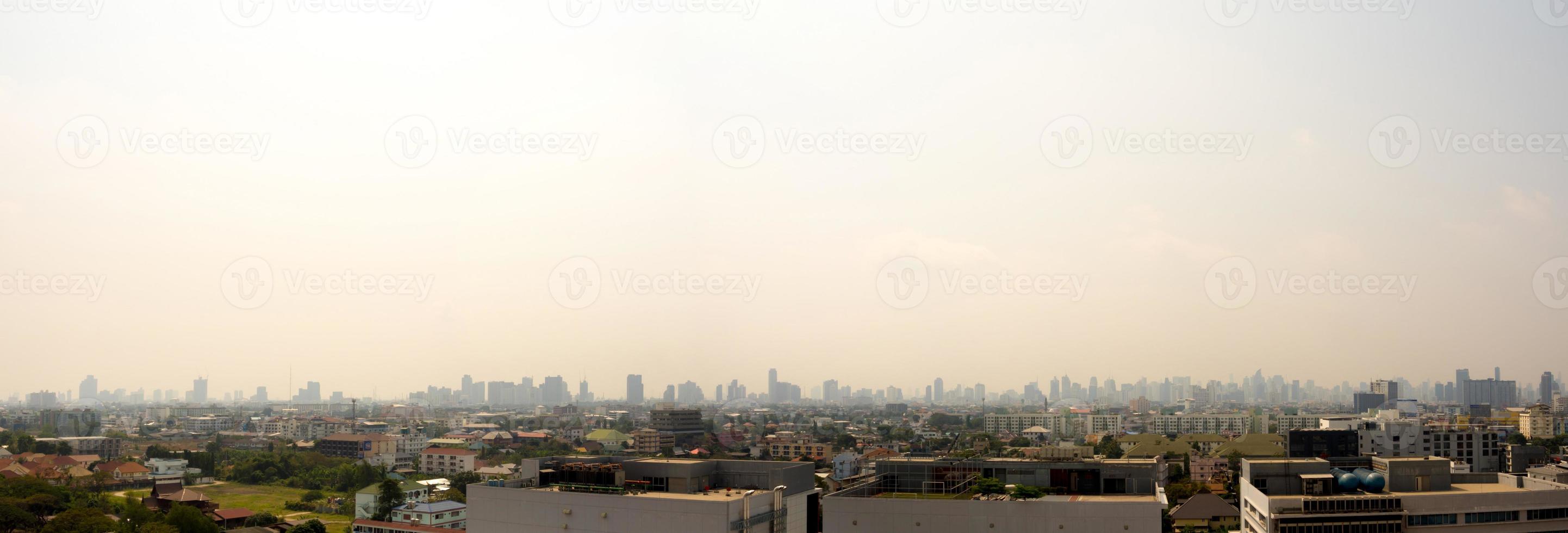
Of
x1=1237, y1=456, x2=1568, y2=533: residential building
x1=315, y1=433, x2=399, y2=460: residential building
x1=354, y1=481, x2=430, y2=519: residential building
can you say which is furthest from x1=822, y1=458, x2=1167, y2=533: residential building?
x1=315, y1=433, x2=399, y2=460: residential building

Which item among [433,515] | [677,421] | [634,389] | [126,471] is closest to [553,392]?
[634,389]

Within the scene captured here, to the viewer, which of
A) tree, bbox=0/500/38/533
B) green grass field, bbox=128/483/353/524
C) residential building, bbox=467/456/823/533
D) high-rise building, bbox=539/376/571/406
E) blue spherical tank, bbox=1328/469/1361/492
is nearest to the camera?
residential building, bbox=467/456/823/533

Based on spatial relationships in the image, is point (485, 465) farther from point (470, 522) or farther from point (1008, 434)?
point (1008, 434)

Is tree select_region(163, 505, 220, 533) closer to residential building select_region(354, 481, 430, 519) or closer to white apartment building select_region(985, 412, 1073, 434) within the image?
residential building select_region(354, 481, 430, 519)

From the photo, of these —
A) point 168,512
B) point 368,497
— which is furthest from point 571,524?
point 368,497

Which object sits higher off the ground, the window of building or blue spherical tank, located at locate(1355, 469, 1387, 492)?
blue spherical tank, located at locate(1355, 469, 1387, 492)

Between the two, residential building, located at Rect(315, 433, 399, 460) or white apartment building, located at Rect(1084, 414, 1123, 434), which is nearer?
residential building, located at Rect(315, 433, 399, 460)

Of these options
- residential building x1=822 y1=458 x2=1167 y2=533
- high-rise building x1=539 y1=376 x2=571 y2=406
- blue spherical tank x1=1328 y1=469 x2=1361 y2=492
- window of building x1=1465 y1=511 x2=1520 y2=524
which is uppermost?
residential building x1=822 y1=458 x2=1167 y2=533
